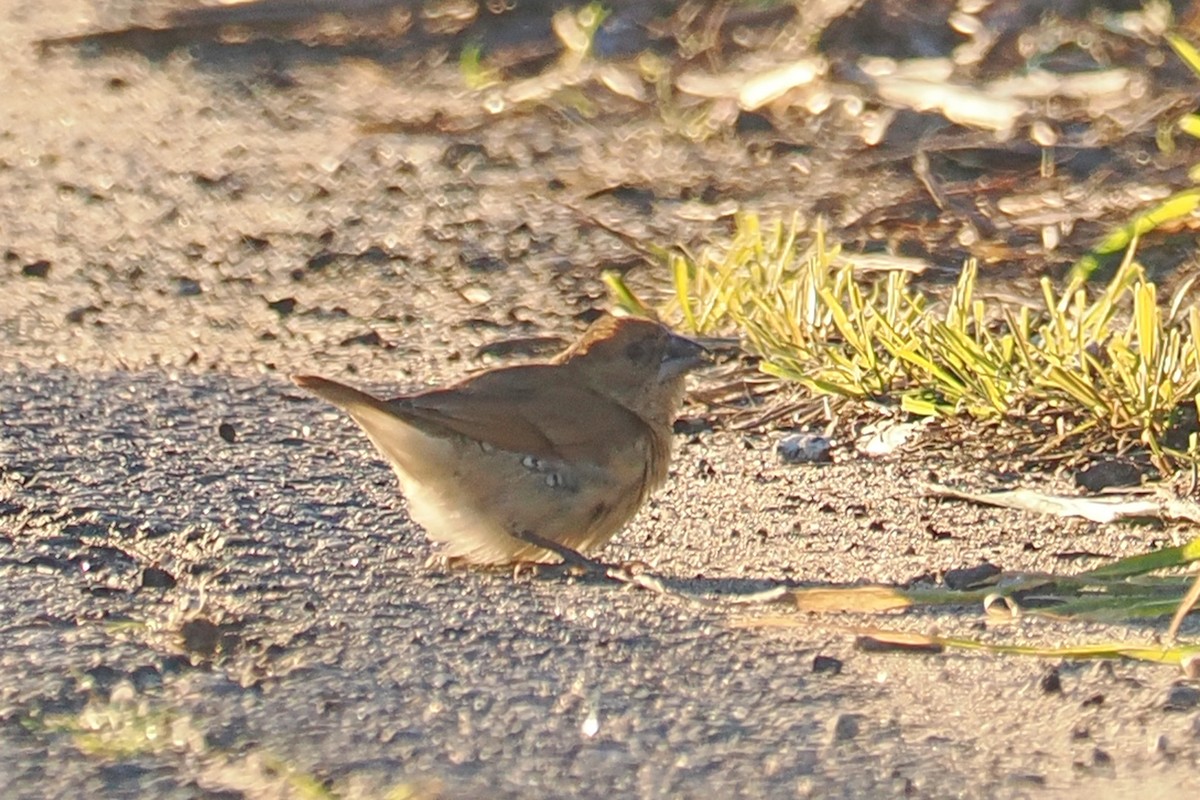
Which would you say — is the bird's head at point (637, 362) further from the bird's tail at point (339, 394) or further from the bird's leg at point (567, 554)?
the bird's tail at point (339, 394)

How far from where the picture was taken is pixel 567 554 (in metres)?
5.59

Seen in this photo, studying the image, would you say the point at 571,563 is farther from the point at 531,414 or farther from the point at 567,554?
the point at 531,414

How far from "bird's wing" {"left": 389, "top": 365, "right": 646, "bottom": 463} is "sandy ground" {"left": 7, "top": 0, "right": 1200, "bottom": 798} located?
0.28 m

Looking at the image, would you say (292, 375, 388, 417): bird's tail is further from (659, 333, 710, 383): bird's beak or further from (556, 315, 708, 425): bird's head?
(659, 333, 710, 383): bird's beak

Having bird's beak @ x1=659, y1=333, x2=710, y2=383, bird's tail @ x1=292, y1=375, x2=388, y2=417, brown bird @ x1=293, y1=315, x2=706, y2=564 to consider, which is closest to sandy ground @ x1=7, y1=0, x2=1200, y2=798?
brown bird @ x1=293, y1=315, x2=706, y2=564

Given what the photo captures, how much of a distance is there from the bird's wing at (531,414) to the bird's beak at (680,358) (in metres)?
0.29

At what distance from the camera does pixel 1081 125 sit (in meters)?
8.12

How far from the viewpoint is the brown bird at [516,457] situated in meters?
5.50

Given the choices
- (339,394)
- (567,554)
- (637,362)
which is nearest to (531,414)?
(567,554)

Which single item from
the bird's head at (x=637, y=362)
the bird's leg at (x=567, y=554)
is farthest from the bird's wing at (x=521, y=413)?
the bird's leg at (x=567, y=554)

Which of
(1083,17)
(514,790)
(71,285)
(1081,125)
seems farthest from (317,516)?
(1083,17)

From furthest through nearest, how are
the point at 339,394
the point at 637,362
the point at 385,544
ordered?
the point at 637,362 → the point at 385,544 → the point at 339,394

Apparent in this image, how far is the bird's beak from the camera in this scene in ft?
21.1

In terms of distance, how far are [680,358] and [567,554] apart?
1035 mm
